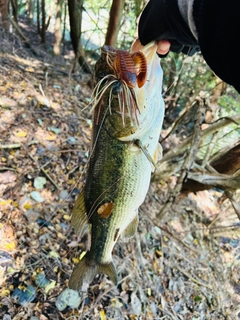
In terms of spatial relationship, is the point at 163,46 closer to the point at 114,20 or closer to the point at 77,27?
the point at 114,20

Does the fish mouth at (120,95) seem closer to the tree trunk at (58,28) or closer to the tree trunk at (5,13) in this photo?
the tree trunk at (5,13)

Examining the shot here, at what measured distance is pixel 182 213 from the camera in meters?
4.71

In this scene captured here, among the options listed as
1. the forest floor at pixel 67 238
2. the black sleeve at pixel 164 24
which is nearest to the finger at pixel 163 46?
the black sleeve at pixel 164 24

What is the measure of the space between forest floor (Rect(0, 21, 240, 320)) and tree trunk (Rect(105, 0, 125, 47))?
1.10 m

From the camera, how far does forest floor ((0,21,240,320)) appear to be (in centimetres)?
258

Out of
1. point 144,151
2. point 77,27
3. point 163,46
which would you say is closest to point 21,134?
point 144,151

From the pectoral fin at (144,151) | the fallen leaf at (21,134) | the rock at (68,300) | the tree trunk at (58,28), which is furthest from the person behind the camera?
the tree trunk at (58,28)

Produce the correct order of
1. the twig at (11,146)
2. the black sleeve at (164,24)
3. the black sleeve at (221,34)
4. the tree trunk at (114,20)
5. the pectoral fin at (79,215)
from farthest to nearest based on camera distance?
the tree trunk at (114,20) → the twig at (11,146) → the pectoral fin at (79,215) → the black sleeve at (164,24) → the black sleeve at (221,34)

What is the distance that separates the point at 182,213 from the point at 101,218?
3086mm

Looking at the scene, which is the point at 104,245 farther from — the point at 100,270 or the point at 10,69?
the point at 10,69

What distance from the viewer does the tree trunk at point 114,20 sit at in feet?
12.6

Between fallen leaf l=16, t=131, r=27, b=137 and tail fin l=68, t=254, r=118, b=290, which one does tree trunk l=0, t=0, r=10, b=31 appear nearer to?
fallen leaf l=16, t=131, r=27, b=137

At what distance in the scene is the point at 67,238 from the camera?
2.96 meters

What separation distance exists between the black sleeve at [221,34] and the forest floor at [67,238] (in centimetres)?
151
